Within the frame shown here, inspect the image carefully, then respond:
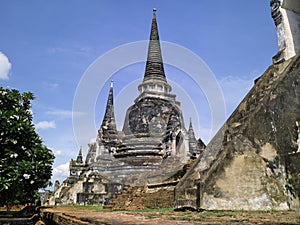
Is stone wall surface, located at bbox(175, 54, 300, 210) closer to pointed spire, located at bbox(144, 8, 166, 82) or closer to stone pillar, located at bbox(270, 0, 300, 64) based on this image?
stone pillar, located at bbox(270, 0, 300, 64)

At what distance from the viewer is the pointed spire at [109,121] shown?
31.3m

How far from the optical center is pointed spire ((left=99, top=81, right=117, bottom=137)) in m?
31.3

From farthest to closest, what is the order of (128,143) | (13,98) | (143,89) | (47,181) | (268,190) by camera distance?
(143,89) → (128,143) → (47,181) → (13,98) → (268,190)

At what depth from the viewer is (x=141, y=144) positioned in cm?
2400

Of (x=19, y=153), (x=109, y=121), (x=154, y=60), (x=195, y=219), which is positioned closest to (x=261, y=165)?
(x=195, y=219)

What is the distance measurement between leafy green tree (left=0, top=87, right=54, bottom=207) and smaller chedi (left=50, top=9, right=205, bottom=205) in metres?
7.63

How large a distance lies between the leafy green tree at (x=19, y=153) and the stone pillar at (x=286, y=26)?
8.23m

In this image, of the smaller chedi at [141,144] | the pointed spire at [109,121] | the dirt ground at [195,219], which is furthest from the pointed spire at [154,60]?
the dirt ground at [195,219]

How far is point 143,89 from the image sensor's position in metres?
30.4

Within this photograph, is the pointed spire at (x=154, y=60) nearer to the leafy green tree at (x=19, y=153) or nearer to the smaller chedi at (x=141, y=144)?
the smaller chedi at (x=141, y=144)

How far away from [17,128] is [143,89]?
71.1 feet

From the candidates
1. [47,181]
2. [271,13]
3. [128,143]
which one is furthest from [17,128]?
[128,143]

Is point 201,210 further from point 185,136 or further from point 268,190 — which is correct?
point 185,136

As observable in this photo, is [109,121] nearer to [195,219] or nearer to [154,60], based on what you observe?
[154,60]
